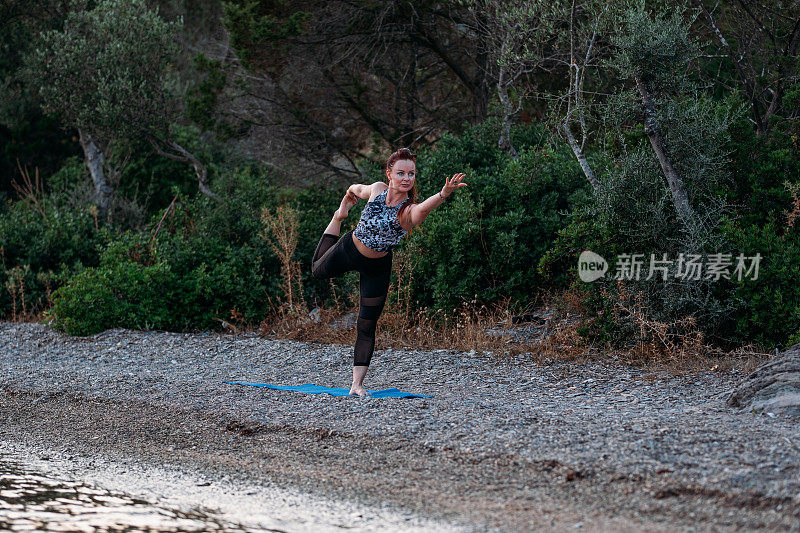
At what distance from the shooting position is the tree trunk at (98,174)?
55.2ft

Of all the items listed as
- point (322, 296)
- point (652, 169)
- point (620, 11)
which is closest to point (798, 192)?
point (652, 169)

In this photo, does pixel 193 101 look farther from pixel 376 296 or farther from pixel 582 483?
pixel 582 483

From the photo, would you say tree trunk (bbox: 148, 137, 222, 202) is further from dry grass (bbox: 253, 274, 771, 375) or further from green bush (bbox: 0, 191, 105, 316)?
dry grass (bbox: 253, 274, 771, 375)

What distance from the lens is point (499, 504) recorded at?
450 cm

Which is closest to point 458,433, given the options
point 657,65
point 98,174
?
point 657,65

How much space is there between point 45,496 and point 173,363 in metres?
4.64

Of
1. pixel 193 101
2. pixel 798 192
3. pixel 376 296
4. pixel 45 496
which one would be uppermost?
pixel 193 101

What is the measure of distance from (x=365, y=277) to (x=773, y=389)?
130 inches

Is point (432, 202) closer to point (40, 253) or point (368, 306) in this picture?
point (368, 306)

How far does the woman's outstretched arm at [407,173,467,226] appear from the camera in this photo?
6.32m

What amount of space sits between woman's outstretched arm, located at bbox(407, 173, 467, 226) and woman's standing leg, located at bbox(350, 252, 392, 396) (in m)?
0.59

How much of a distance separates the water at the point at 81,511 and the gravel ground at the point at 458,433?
2.14 feet

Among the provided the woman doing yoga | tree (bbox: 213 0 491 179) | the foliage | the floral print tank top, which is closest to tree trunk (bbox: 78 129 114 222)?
the foliage

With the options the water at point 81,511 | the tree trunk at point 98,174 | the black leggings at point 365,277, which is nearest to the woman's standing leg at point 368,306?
the black leggings at point 365,277
